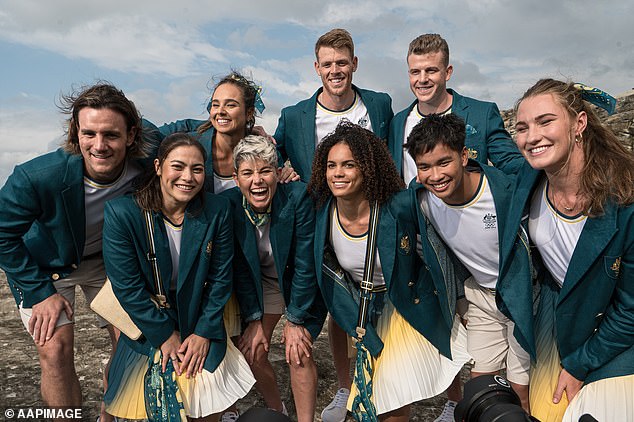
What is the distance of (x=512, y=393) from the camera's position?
196cm

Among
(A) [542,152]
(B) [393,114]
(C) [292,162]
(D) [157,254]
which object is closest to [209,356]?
(D) [157,254]

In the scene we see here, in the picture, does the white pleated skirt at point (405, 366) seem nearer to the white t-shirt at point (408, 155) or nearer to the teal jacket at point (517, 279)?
the teal jacket at point (517, 279)

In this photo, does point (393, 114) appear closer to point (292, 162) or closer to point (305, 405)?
point (292, 162)

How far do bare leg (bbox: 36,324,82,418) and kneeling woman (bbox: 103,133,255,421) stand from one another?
0.99 feet

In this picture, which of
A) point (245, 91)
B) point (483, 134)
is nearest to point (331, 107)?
point (245, 91)

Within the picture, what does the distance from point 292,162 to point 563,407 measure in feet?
9.12

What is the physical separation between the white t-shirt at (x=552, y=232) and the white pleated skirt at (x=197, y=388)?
1.99 metres

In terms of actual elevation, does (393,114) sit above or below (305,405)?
above

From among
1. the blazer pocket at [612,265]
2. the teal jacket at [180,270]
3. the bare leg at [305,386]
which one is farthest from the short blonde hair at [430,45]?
the bare leg at [305,386]

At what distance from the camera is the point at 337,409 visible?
4020 millimetres

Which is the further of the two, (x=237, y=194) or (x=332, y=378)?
(x=332, y=378)

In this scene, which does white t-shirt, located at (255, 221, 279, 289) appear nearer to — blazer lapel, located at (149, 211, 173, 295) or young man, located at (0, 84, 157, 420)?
blazer lapel, located at (149, 211, 173, 295)

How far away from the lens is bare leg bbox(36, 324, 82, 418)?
11.2 feet

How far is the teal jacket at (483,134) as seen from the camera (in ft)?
12.8
